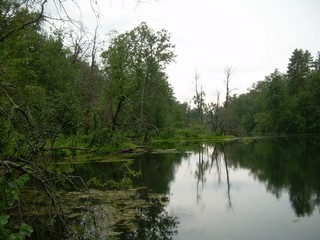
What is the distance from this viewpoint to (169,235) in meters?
8.05

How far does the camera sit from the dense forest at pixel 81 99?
4.53 m

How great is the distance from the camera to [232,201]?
11.8 m

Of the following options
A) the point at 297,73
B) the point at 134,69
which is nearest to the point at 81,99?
the point at 134,69

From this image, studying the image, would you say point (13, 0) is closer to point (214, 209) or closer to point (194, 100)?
point (214, 209)

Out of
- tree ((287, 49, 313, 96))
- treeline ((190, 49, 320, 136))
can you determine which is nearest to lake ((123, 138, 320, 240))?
treeline ((190, 49, 320, 136))

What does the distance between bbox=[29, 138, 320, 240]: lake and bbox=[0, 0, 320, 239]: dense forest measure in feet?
6.16

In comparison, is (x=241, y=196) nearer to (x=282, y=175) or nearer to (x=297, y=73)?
(x=282, y=175)

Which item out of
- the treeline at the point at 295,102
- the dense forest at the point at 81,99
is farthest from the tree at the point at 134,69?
the treeline at the point at 295,102

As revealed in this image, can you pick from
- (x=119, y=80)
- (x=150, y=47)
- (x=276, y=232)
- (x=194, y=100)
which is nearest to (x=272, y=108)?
(x=194, y=100)

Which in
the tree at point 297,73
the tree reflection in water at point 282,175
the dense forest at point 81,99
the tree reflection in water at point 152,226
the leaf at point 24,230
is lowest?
the tree reflection in water at point 152,226

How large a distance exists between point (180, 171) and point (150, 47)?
20051mm

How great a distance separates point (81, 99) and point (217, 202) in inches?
469

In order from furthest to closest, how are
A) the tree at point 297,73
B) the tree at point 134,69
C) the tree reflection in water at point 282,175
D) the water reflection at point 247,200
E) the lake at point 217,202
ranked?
the tree at point 297,73, the tree at point 134,69, the tree reflection in water at point 282,175, the water reflection at point 247,200, the lake at point 217,202

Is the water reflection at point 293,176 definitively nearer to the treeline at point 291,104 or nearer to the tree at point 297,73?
the treeline at point 291,104
